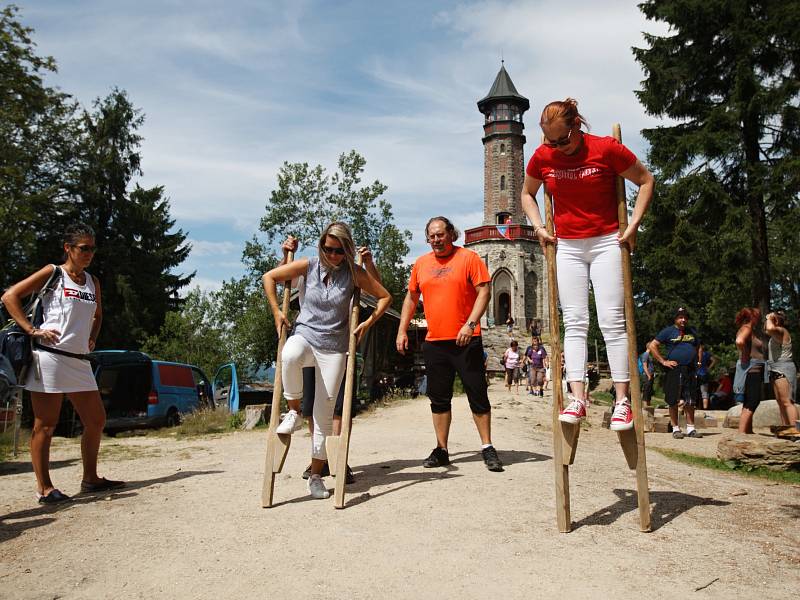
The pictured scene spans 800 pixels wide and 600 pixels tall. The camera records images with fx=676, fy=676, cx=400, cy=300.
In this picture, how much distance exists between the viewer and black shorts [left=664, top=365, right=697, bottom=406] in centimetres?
1034

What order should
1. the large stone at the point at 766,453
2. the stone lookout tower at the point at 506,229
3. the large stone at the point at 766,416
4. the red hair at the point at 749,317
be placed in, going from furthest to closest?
the stone lookout tower at the point at 506,229
the large stone at the point at 766,416
the red hair at the point at 749,317
the large stone at the point at 766,453

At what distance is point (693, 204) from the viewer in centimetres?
1883

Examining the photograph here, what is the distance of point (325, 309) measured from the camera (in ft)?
16.9

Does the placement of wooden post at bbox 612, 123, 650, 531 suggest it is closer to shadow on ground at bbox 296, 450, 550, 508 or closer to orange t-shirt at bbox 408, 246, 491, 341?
shadow on ground at bbox 296, 450, 550, 508

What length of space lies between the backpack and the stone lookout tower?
168 feet

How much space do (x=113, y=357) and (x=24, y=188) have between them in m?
17.6

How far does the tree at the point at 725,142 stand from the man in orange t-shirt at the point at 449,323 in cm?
1371

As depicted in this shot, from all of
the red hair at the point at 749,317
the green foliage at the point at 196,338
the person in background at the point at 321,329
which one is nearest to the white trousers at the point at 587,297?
the person in background at the point at 321,329

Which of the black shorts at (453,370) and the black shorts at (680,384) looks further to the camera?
the black shorts at (680,384)

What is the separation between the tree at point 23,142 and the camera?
23.6 meters


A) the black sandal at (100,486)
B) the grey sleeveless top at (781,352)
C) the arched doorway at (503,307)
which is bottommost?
the black sandal at (100,486)

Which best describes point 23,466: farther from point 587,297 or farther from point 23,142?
point 23,142

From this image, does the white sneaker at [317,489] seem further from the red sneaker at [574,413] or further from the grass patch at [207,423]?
the grass patch at [207,423]

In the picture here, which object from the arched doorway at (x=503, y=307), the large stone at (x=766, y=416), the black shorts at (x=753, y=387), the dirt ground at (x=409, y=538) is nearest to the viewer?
the dirt ground at (x=409, y=538)
